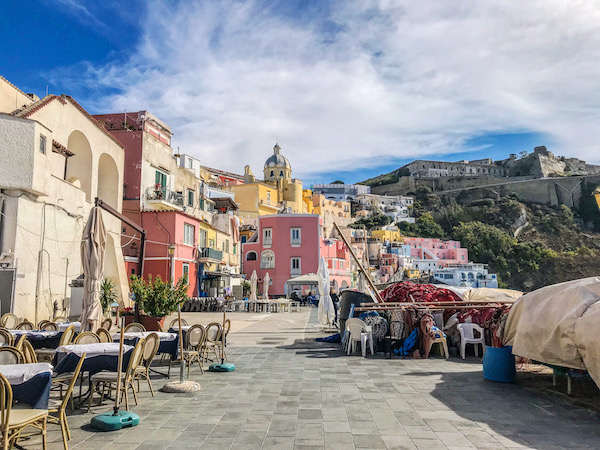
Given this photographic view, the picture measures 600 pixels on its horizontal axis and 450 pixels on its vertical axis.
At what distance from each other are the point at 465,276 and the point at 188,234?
5054cm

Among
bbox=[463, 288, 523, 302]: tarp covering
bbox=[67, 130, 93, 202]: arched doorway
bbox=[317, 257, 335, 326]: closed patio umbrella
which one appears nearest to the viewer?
bbox=[463, 288, 523, 302]: tarp covering

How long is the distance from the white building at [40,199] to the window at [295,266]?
2313 cm

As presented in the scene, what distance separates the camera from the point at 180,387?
20.5 feet

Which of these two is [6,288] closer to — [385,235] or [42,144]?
[42,144]

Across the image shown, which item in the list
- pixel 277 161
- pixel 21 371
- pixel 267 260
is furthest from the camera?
pixel 277 161

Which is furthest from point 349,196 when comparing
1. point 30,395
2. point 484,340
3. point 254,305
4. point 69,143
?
point 30,395

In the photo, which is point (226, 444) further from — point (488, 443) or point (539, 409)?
point (539, 409)

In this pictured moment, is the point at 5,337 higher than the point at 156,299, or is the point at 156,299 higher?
the point at 156,299

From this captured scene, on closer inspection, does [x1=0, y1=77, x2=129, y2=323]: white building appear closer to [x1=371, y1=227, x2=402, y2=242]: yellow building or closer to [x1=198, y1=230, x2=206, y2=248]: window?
[x1=198, y1=230, x2=206, y2=248]: window

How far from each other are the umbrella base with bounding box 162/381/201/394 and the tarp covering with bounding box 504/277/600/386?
467 cm

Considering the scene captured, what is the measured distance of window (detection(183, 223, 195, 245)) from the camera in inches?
1014

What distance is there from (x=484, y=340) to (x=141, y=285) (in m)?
7.69

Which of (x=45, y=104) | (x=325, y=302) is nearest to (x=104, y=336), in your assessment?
(x=325, y=302)

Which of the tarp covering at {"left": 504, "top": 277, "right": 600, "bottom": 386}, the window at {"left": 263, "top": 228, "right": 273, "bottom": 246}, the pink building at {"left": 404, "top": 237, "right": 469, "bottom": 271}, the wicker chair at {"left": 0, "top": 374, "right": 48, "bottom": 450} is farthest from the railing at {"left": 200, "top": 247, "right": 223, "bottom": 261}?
the pink building at {"left": 404, "top": 237, "right": 469, "bottom": 271}
